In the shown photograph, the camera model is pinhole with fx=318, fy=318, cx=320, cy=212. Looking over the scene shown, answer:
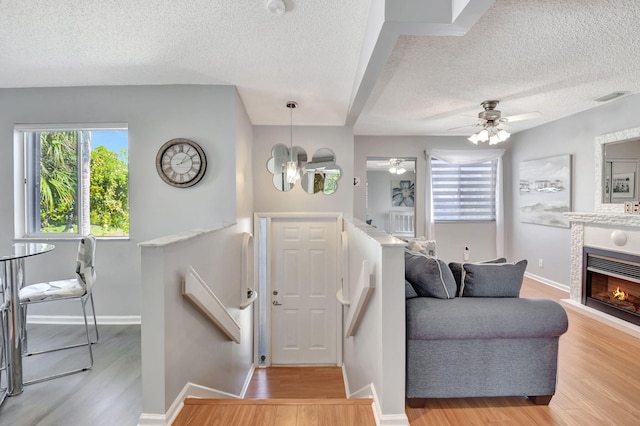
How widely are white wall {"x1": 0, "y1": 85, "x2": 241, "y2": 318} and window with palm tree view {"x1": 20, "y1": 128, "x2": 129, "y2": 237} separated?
164 millimetres

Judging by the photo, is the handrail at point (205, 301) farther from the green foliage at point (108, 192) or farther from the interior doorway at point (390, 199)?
the interior doorway at point (390, 199)

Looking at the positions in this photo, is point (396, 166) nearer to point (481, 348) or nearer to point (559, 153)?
point (559, 153)

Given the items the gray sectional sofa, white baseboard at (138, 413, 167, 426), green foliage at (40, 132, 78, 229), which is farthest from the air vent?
green foliage at (40, 132, 78, 229)

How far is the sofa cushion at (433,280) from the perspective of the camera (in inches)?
82.4

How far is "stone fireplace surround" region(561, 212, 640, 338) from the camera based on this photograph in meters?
3.40

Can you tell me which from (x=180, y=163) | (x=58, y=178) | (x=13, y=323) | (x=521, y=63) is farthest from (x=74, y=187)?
(x=521, y=63)

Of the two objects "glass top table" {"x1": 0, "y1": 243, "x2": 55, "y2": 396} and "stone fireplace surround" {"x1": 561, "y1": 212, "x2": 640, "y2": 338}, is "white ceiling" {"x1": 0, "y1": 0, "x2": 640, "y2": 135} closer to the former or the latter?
"stone fireplace surround" {"x1": 561, "y1": 212, "x2": 640, "y2": 338}

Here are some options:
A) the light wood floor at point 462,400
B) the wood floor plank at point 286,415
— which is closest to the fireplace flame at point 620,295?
the light wood floor at point 462,400

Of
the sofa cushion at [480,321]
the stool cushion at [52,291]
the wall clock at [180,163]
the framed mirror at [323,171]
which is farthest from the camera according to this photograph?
the framed mirror at [323,171]

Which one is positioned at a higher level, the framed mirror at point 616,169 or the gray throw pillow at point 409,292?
the framed mirror at point 616,169

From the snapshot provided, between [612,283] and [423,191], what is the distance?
2.91m

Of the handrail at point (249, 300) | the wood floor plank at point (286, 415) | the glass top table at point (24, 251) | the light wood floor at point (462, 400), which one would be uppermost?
the glass top table at point (24, 251)

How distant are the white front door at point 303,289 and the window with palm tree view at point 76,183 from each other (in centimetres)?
196

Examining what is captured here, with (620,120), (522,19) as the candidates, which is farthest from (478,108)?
(522,19)
